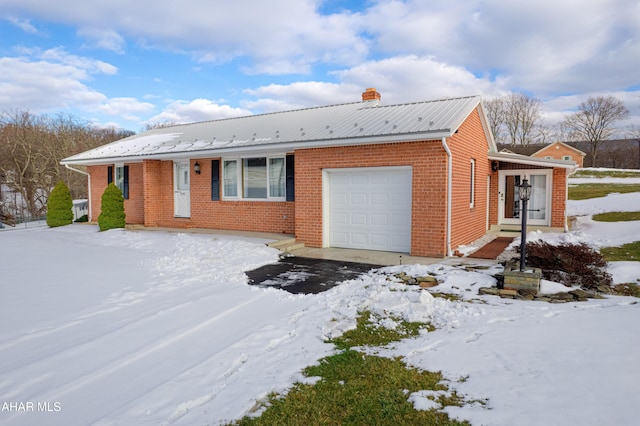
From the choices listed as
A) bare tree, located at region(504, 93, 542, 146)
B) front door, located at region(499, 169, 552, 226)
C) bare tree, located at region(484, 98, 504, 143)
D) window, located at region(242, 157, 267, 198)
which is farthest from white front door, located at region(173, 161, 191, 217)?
bare tree, located at region(504, 93, 542, 146)

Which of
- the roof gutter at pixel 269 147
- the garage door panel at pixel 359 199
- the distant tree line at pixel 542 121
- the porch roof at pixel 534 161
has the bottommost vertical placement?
the garage door panel at pixel 359 199

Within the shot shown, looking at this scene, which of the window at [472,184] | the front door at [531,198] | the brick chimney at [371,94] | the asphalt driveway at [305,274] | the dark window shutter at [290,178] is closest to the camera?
the asphalt driveway at [305,274]

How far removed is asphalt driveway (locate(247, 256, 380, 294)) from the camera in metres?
6.72

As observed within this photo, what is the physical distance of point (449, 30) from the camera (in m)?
12.1

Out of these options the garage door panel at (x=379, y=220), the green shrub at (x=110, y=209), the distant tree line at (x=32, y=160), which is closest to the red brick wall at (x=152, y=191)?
the green shrub at (x=110, y=209)

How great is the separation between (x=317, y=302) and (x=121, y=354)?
8.75 feet

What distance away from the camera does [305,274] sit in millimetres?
7570

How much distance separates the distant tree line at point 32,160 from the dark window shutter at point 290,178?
23.9 m

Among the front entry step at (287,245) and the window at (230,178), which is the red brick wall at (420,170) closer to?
the front entry step at (287,245)

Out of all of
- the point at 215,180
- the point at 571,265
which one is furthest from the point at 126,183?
the point at 571,265

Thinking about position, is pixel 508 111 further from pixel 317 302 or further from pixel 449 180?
pixel 317 302

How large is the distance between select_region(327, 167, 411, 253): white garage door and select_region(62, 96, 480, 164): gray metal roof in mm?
923

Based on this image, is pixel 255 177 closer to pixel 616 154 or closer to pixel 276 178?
pixel 276 178

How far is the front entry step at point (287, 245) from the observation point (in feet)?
32.6
